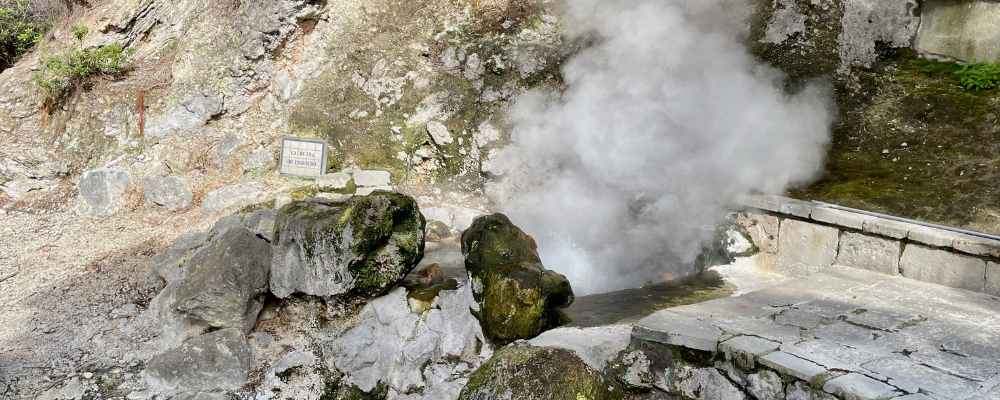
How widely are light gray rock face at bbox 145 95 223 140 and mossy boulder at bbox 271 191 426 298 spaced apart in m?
3.45

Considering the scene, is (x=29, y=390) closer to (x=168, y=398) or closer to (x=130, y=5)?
(x=168, y=398)

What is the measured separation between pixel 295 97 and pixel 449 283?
4.03 metres

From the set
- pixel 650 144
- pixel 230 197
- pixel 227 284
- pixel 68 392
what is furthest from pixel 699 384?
pixel 230 197

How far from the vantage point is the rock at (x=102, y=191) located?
6871 millimetres

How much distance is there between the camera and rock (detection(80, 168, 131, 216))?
271 inches

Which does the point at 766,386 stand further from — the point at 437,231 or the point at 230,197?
the point at 230,197

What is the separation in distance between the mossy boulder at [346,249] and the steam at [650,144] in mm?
1458

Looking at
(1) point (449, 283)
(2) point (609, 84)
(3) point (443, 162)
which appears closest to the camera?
(1) point (449, 283)

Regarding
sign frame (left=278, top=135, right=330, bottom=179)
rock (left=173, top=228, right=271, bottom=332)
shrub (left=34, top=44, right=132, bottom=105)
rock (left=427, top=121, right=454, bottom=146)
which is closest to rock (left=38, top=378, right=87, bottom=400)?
rock (left=173, top=228, right=271, bottom=332)

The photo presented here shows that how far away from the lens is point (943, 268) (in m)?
4.31

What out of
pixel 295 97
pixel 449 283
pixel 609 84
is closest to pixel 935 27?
pixel 609 84

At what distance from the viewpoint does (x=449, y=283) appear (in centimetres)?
473

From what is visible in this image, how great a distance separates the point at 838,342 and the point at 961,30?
194 inches

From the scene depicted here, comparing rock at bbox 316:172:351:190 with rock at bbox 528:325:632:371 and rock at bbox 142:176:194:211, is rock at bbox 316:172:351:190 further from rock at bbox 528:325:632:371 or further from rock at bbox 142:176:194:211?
rock at bbox 528:325:632:371
